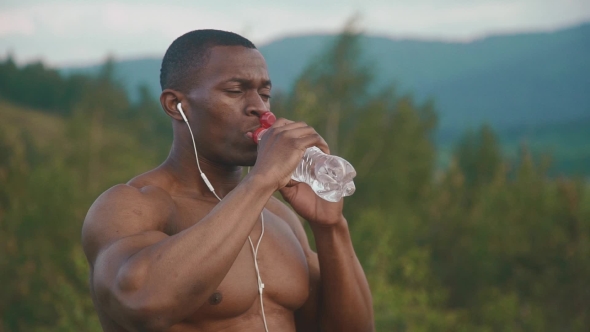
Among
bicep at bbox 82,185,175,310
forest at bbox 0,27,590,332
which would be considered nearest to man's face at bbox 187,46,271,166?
bicep at bbox 82,185,175,310

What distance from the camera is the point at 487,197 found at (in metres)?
42.3

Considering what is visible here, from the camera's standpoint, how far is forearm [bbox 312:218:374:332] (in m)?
3.70

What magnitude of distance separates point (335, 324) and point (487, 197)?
39.5m

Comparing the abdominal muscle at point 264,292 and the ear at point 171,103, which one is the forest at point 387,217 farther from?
the ear at point 171,103

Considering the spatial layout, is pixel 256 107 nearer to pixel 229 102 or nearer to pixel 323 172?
pixel 229 102

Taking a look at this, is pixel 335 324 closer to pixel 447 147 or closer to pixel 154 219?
pixel 154 219

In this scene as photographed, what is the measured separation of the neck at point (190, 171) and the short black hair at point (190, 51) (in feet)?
0.87

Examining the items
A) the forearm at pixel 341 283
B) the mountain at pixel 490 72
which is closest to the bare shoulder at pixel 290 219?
the forearm at pixel 341 283

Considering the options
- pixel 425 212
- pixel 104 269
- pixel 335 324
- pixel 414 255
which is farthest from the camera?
pixel 425 212

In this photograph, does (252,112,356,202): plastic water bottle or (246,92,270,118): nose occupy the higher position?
(246,92,270,118): nose

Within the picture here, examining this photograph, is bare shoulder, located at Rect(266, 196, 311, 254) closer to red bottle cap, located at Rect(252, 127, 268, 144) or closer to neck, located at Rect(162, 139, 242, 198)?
neck, located at Rect(162, 139, 242, 198)

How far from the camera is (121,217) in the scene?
3172 millimetres

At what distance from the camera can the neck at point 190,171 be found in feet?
12.1

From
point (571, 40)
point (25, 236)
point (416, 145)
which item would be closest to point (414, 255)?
point (25, 236)
